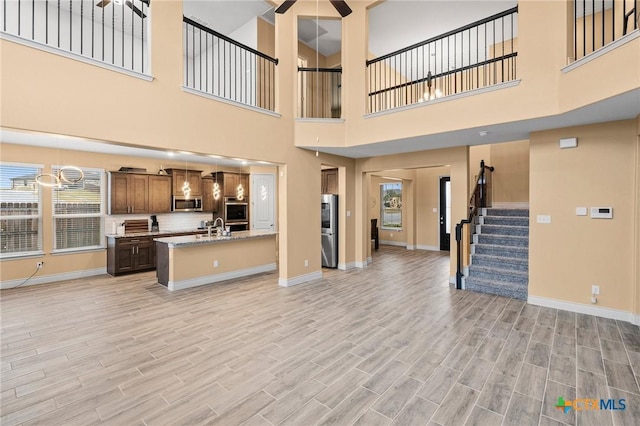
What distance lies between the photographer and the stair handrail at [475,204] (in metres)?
5.49

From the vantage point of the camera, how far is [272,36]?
6.91 meters

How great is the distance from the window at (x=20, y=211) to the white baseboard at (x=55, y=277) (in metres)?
0.52

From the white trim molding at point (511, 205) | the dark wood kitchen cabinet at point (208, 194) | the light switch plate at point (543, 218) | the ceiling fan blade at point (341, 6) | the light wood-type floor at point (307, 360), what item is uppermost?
the ceiling fan blade at point (341, 6)

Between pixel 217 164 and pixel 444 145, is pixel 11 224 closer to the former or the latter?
pixel 217 164

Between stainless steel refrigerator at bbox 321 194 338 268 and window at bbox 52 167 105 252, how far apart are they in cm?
532

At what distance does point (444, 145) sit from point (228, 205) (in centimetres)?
583

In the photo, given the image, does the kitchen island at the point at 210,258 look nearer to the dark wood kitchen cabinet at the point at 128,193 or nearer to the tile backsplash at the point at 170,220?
the dark wood kitchen cabinet at the point at 128,193

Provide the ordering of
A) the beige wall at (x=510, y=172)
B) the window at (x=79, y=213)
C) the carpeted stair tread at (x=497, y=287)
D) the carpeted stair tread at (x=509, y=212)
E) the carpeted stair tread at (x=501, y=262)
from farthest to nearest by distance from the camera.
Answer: the beige wall at (x=510, y=172) < the window at (x=79, y=213) < the carpeted stair tread at (x=509, y=212) < the carpeted stair tread at (x=501, y=262) < the carpeted stair tread at (x=497, y=287)

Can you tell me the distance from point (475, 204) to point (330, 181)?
11.5 feet

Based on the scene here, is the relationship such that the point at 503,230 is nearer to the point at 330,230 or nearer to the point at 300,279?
the point at 330,230

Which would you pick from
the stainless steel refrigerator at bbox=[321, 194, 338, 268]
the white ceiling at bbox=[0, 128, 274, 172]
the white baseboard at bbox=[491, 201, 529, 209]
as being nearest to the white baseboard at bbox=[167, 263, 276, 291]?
the stainless steel refrigerator at bbox=[321, 194, 338, 268]

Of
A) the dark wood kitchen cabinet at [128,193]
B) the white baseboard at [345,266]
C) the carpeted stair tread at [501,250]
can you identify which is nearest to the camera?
the carpeted stair tread at [501,250]

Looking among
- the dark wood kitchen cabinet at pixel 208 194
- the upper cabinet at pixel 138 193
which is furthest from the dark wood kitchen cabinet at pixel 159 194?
the dark wood kitchen cabinet at pixel 208 194

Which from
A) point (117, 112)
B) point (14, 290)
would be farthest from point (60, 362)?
point (14, 290)
